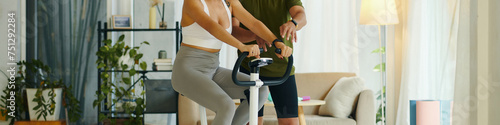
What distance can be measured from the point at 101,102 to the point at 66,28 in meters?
0.78

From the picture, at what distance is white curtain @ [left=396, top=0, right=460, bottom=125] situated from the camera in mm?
3414

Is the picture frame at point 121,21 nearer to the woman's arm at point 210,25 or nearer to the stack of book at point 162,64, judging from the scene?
the stack of book at point 162,64

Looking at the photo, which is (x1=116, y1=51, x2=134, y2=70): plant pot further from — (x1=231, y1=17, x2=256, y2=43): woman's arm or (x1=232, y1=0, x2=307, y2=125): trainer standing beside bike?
(x1=231, y1=17, x2=256, y2=43): woman's arm

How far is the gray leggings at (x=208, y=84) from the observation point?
1.57 m

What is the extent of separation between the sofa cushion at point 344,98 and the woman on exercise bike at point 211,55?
2074 millimetres

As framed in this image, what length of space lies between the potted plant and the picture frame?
715 mm

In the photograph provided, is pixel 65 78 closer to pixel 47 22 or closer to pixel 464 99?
pixel 47 22

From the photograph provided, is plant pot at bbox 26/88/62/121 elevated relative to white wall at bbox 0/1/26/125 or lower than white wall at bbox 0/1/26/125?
lower

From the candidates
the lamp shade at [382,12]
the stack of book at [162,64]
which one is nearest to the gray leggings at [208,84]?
the lamp shade at [382,12]

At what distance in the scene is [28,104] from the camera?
4145 mm

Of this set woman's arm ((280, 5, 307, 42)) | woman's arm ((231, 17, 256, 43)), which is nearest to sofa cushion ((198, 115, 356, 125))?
woman's arm ((280, 5, 307, 42))

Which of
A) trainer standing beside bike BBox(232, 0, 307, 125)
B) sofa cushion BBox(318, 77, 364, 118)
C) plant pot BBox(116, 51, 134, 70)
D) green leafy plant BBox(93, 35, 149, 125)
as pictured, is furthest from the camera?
plant pot BBox(116, 51, 134, 70)
